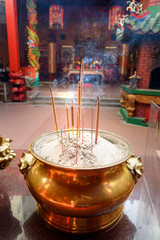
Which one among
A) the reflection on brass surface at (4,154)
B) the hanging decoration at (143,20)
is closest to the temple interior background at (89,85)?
the hanging decoration at (143,20)

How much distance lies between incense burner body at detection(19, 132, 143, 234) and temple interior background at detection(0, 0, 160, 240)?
68 mm

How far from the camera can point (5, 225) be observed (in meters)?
0.87

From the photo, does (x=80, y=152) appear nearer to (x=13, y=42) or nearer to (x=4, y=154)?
(x=4, y=154)

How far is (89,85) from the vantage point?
320 inches

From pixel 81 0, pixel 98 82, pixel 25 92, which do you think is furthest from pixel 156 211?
pixel 81 0

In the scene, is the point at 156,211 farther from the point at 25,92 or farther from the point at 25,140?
the point at 25,92

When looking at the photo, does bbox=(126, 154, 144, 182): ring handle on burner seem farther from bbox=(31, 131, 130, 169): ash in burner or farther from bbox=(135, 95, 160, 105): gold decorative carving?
bbox=(135, 95, 160, 105): gold decorative carving

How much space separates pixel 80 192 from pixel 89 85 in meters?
7.67

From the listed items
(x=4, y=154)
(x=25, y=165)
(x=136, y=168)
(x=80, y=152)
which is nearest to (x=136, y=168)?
(x=136, y=168)

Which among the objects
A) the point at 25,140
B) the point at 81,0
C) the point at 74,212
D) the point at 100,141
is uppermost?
the point at 81,0

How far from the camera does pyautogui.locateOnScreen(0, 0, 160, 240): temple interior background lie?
0.94 meters

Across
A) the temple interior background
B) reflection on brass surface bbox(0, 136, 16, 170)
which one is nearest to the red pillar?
the temple interior background

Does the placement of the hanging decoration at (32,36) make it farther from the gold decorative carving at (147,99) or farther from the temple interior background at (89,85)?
the gold decorative carving at (147,99)

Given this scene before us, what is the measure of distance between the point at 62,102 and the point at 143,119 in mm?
2434
